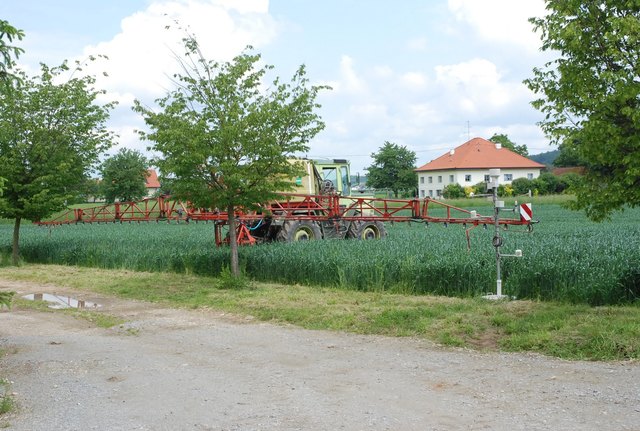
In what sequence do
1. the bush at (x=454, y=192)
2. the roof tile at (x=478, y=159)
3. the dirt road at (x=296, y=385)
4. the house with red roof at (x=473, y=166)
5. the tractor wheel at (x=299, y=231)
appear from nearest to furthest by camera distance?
the dirt road at (x=296, y=385) → the tractor wheel at (x=299, y=231) → the bush at (x=454, y=192) → the house with red roof at (x=473, y=166) → the roof tile at (x=478, y=159)

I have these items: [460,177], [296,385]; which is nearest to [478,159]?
[460,177]

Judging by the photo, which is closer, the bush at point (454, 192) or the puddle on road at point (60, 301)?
the puddle on road at point (60, 301)

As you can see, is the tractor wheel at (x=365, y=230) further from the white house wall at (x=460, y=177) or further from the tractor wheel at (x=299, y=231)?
the white house wall at (x=460, y=177)

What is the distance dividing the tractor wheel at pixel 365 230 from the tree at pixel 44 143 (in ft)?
29.9

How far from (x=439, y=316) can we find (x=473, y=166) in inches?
3326

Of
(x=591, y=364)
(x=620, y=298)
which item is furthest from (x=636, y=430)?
(x=620, y=298)

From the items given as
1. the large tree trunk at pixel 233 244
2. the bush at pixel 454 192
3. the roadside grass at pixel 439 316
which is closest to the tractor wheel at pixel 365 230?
the large tree trunk at pixel 233 244

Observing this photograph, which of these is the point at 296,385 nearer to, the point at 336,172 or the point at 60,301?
the point at 60,301

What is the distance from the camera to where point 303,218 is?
21172mm

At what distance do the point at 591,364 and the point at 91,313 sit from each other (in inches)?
349

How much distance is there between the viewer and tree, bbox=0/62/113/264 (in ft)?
71.8

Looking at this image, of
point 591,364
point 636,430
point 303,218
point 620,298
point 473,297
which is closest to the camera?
point 636,430

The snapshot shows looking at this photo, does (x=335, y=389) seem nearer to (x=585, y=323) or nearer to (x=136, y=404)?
(x=136, y=404)

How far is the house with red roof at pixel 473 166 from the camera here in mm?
92938
